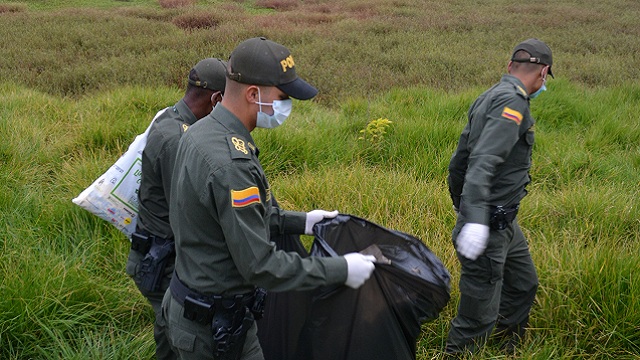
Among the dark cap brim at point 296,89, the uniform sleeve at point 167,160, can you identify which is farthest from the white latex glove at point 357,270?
the uniform sleeve at point 167,160

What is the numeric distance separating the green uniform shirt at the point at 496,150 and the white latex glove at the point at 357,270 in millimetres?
816

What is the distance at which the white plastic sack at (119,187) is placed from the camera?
2.98 metres

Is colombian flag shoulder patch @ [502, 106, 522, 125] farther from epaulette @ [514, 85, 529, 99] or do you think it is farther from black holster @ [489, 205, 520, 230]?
black holster @ [489, 205, 520, 230]

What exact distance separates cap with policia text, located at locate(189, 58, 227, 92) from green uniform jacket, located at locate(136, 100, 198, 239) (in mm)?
213

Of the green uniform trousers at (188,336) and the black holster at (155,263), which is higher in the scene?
the green uniform trousers at (188,336)

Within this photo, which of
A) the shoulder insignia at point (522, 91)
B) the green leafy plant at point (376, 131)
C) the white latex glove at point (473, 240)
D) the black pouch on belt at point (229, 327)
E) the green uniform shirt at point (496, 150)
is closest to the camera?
the black pouch on belt at point (229, 327)

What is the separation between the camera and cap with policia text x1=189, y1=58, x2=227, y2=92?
2.87 meters

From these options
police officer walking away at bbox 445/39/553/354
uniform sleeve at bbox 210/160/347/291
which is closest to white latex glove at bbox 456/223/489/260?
police officer walking away at bbox 445/39/553/354

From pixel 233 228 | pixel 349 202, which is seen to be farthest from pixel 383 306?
pixel 349 202

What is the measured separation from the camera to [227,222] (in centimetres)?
187

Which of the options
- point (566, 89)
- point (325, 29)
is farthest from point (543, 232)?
point (325, 29)

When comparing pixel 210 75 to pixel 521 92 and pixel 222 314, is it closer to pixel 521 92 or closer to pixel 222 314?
pixel 222 314

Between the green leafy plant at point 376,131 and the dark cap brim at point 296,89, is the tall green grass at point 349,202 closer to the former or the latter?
the green leafy plant at point 376,131

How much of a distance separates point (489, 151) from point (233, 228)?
145 centimetres
